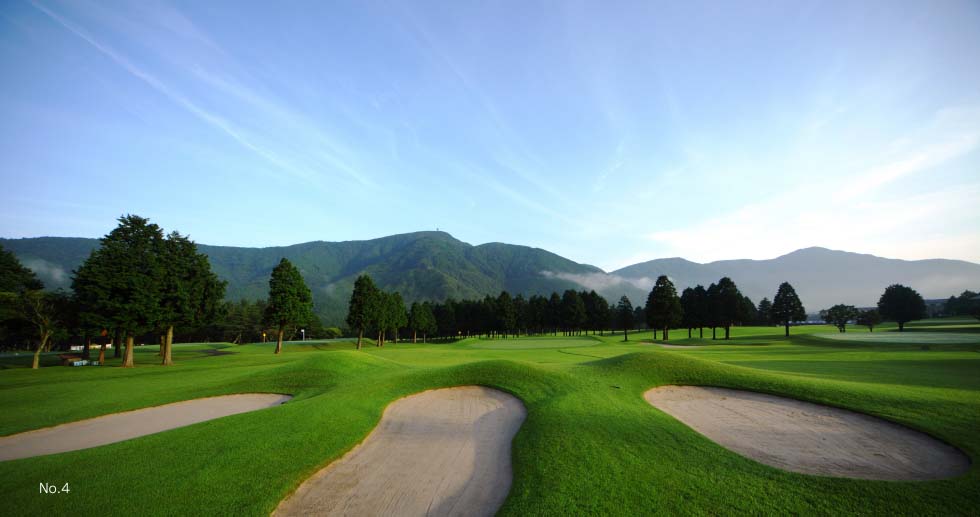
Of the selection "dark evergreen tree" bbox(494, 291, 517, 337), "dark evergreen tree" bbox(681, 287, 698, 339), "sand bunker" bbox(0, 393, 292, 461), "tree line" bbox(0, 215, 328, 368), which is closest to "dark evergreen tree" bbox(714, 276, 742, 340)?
"dark evergreen tree" bbox(681, 287, 698, 339)

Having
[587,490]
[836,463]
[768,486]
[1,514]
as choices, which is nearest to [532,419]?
[587,490]

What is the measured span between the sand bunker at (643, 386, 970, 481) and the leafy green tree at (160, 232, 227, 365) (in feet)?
130

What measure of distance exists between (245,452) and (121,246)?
35.6 metres

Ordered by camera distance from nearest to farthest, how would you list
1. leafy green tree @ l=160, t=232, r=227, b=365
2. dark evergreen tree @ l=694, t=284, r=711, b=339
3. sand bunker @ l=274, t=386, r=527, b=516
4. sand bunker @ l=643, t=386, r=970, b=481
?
1. sand bunker @ l=274, t=386, r=527, b=516
2. sand bunker @ l=643, t=386, r=970, b=481
3. leafy green tree @ l=160, t=232, r=227, b=365
4. dark evergreen tree @ l=694, t=284, r=711, b=339

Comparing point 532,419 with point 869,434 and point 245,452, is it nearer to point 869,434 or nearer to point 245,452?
point 245,452

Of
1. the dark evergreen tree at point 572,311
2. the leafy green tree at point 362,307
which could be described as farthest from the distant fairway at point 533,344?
the dark evergreen tree at point 572,311

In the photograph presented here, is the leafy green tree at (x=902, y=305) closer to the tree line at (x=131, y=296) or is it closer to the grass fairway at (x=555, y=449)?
the grass fairway at (x=555, y=449)

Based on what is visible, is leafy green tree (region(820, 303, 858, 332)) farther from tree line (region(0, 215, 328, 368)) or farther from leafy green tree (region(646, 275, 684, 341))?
tree line (region(0, 215, 328, 368))

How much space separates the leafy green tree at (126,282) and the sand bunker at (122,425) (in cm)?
1937

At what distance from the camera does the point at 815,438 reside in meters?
11.1

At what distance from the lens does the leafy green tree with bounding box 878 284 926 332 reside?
64250 millimetres

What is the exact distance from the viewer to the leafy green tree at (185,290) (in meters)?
34.0

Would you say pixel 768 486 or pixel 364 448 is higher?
pixel 768 486

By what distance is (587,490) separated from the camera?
7656mm
